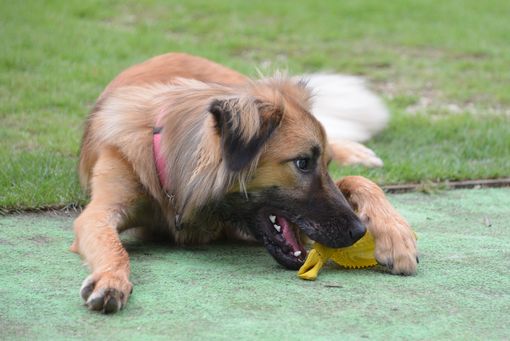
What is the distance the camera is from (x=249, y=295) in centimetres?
383

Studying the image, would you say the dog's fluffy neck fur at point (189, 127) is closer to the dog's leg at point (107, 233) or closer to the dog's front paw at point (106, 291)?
the dog's leg at point (107, 233)

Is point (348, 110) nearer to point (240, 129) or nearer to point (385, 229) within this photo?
point (385, 229)

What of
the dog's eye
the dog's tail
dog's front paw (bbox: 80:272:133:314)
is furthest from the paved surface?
the dog's tail

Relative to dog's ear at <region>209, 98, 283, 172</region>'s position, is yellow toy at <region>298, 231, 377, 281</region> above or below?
below

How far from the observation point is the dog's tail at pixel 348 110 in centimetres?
742

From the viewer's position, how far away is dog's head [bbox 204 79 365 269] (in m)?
4.11

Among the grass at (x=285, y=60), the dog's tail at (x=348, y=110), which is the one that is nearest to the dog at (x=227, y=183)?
the grass at (x=285, y=60)

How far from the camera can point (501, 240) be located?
4941 millimetres

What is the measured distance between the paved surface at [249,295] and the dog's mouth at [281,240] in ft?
0.28

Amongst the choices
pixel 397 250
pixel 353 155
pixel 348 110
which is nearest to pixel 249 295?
pixel 397 250

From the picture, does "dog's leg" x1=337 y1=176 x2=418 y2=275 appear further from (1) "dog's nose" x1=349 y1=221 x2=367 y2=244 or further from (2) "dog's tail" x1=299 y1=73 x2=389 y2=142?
(2) "dog's tail" x1=299 y1=73 x2=389 y2=142

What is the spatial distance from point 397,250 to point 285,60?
674cm

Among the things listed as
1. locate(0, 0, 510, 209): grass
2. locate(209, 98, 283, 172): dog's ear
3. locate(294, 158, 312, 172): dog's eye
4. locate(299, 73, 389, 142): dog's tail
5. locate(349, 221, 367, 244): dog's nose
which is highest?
locate(209, 98, 283, 172): dog's ear

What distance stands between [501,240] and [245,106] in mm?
1740
